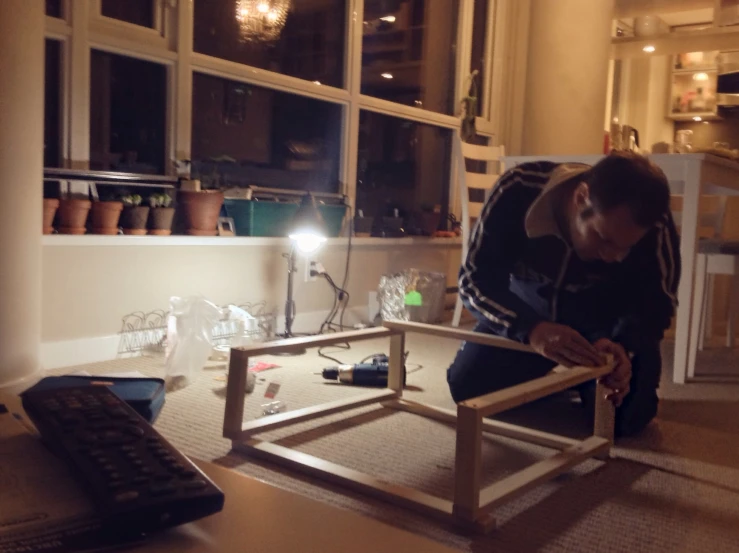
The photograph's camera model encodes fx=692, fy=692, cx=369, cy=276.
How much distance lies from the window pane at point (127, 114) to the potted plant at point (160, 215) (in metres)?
0.15

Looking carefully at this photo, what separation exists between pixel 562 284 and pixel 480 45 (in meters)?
2.93

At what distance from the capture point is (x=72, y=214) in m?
2.12

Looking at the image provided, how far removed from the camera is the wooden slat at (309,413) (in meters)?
1.41

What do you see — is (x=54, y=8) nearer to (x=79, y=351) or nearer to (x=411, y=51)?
(x=79, y=351)

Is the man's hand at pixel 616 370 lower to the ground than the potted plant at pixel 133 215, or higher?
lower

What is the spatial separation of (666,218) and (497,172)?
2671mm

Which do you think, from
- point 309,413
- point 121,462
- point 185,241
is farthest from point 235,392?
point 185,241

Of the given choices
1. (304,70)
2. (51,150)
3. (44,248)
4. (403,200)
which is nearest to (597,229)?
(44,248)

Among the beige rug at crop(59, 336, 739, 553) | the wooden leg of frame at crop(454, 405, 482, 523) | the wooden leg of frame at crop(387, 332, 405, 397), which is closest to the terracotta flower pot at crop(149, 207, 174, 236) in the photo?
the beige rug at crop(59, 336, 739, 553)

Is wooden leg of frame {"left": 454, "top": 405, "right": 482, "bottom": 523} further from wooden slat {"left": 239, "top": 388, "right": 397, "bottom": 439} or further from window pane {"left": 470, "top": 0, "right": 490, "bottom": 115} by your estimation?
window pane {"left": 470, "top": 0, "right": 490, "bottom": 115}

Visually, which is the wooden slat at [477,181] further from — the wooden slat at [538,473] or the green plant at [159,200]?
the wooden slat at [538,473]

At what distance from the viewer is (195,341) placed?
2004 millimetres

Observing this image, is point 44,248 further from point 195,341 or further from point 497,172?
point 497,172

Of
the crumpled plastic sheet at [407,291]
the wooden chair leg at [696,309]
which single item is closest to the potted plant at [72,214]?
the crumpled plastic sheet at [407,291]
